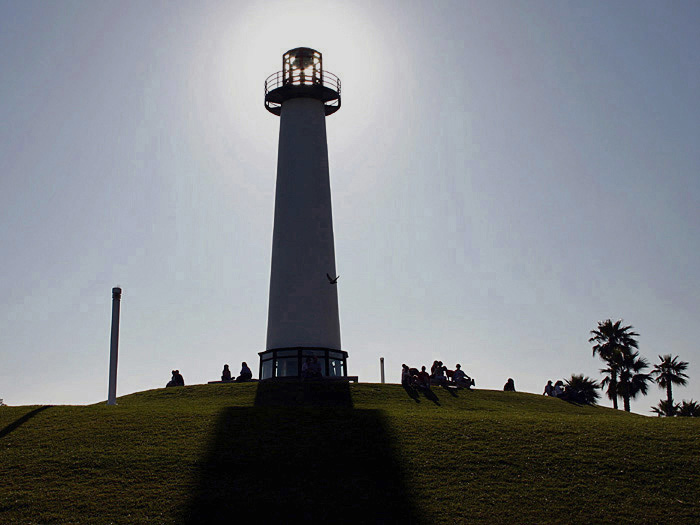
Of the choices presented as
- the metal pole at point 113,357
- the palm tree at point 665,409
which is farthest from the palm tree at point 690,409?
the metal pole at point 113,357

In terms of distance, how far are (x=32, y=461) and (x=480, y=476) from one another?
1063 centimetres

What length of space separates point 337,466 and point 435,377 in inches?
577

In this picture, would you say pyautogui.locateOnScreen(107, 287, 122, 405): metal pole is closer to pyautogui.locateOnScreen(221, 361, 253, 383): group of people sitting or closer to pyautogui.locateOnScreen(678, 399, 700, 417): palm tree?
pyautogui.locateOnScreen(221, 361, 253, 383): group of people sitting

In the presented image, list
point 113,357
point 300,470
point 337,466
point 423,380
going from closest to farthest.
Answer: point 300,470, point 337,466, point 113,357, point 423,380

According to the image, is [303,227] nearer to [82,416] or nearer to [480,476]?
[82,416]

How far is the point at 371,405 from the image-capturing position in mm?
27141

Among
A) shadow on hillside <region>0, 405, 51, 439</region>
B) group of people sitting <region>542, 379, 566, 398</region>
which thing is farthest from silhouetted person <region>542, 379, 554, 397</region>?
shadow on hillside <region>0, 405, 51, 439</region>

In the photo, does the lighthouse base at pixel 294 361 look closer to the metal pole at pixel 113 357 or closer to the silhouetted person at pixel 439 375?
the silhouetted person at pixel 439 375

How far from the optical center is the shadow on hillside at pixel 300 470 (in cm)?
1628

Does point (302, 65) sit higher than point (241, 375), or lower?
higher

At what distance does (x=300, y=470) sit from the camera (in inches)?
725

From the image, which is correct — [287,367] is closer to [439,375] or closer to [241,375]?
[241,375]

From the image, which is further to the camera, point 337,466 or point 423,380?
point 423,380

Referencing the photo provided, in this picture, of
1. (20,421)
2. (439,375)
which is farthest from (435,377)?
(20,421)
